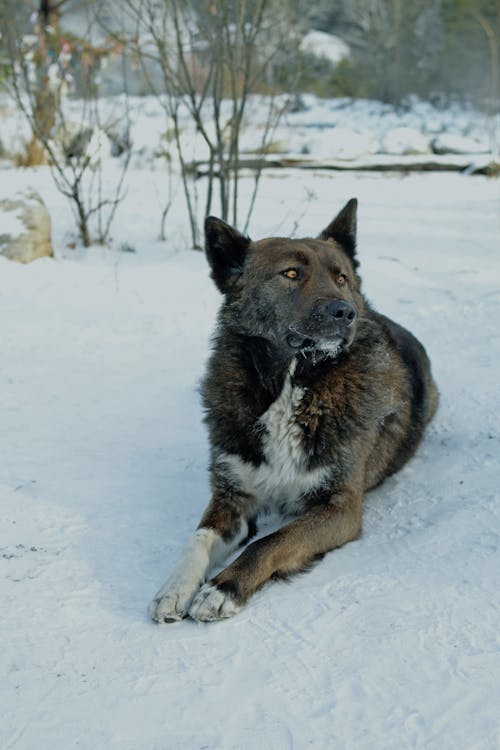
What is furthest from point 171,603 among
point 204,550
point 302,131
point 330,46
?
point 330,46

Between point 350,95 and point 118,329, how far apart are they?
27.8 m

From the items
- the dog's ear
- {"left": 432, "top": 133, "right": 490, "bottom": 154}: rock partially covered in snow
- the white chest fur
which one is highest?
the dog's ear

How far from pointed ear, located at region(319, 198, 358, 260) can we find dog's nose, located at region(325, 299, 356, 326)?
723mm

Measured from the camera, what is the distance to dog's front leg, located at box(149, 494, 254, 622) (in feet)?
8.76

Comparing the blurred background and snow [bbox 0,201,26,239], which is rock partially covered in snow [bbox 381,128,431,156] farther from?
snow [bbox 0,201,26,239]

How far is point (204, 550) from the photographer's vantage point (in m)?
2.99

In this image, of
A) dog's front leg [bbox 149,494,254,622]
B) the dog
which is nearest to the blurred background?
the dog

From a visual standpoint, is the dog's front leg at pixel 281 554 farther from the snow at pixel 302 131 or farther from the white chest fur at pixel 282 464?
the snow at pixel 302 131

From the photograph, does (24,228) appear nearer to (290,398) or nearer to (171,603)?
(290,398)

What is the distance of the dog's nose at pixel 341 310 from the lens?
311cm

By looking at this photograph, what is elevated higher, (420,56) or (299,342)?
(420,56)

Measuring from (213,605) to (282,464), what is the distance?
761 mm

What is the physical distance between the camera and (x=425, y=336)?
5.91 m

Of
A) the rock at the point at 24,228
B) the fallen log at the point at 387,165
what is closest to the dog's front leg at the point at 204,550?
the rock at the point at 24,228
